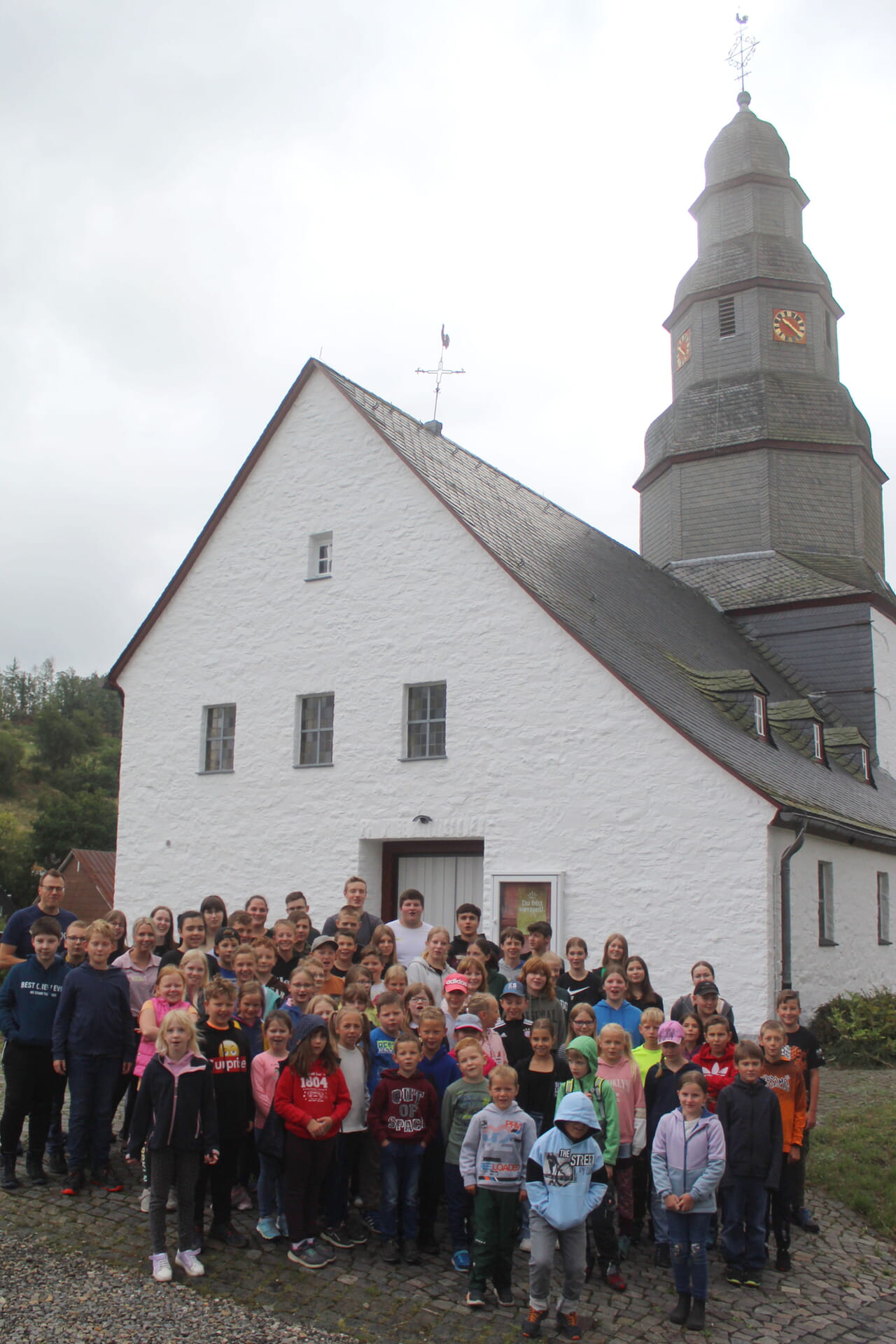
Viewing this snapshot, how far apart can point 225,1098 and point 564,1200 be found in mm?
1947

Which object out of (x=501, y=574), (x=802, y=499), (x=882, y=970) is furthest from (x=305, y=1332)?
(x=802, y=499)

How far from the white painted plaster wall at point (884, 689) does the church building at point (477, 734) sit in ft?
0.34

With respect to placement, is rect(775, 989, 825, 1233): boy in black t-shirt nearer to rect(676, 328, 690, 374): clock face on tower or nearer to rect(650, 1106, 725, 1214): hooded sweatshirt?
rect(650, 1106, 725, 1214): hooded sweatshirt

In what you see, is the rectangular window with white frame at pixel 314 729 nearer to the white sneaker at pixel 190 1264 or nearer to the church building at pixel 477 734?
the church building at pixel 477 734

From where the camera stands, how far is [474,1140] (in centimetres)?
600

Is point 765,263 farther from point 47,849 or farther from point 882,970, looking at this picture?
point 47,849

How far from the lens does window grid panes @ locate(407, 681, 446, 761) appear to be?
14.9 m

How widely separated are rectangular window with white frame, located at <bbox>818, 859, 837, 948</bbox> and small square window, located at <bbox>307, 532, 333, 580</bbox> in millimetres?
7605

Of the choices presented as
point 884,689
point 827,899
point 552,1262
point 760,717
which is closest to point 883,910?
point 827,899

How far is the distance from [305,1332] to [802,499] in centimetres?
2226

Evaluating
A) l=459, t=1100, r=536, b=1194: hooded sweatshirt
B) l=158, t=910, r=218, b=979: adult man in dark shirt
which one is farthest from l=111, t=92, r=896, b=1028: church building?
l=459, t=1100, r=536, b=1194: hooded sweatshirt

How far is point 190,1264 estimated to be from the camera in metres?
5.86

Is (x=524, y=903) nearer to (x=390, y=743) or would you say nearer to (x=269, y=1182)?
(x=390, y=743)

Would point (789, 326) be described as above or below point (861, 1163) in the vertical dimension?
above
